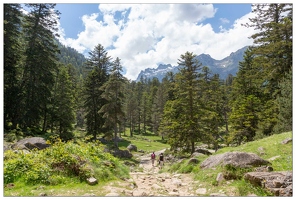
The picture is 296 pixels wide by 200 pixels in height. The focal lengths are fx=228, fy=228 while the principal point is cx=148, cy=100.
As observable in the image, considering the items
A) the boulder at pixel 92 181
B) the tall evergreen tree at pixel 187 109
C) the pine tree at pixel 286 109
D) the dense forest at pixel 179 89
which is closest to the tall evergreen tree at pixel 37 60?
the dense forest at pixel 179 89

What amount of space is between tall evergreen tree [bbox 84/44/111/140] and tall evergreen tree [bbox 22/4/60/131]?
7.30 m

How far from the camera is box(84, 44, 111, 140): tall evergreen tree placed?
35781 mm

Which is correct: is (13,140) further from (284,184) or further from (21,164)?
(284,184)

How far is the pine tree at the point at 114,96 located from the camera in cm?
3225

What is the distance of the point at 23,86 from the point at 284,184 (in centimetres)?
2829

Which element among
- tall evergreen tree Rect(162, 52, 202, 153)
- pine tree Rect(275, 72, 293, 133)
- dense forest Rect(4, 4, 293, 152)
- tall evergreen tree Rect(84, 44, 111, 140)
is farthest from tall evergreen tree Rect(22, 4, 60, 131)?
pine tree Rect(275, 72, 293, 133)

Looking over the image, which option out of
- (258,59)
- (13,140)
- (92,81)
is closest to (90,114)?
(92,81)

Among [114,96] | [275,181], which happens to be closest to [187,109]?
[114,96]

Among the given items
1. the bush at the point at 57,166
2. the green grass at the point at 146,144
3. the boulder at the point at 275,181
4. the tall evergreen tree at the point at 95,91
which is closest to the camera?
the boulder at the point at 275,181

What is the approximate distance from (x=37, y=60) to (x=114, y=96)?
11.0m

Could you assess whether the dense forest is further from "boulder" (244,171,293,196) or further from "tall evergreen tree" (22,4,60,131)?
"boulder" (244,171,293,196)

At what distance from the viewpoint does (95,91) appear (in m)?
36.2

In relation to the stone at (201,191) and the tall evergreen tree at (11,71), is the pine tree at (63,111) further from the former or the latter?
the stone at (201,191)

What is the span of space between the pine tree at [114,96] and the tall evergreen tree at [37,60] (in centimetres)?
756
